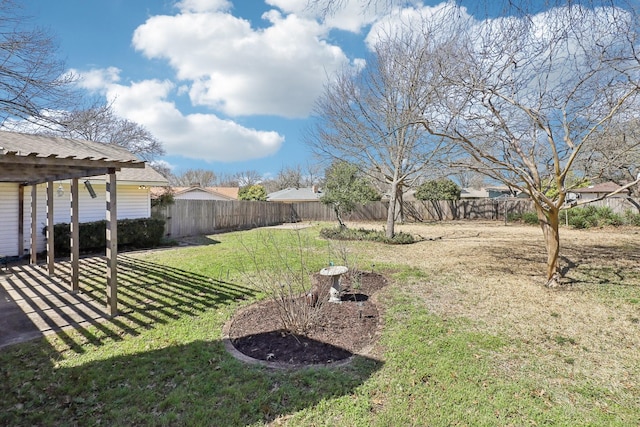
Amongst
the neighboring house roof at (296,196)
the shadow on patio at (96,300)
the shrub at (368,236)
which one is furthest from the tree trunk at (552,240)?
the neighboring house roof at (296,196)

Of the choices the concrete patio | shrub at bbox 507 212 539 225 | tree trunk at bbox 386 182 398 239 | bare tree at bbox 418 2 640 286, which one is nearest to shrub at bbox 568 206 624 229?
shrub at bbox 507 212 539 225

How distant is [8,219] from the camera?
845 cm

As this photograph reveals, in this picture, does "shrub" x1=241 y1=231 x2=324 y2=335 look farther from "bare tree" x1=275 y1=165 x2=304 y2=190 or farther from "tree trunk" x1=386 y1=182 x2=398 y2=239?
"bare tree" x1=275 y1=165 x2=304 y2=190

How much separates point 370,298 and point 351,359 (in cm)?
198

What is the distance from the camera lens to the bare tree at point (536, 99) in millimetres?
4777

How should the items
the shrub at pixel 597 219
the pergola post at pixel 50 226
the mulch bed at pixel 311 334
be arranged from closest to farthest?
1. the mulch bed at pixel 311 334
2. the pergola post at pixel 50 226
3. the shrub at pixel 597 219

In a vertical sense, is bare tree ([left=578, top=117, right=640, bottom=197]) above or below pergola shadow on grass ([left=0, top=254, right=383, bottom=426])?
above

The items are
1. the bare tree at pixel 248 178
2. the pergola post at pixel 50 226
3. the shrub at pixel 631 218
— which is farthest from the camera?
the bare tree at pixel 248 178

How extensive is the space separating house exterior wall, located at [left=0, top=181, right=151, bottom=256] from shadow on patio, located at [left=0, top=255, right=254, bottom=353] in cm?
180

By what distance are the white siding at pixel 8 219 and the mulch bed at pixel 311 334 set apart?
802 cm

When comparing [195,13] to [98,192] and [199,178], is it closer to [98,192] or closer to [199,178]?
[98,192]

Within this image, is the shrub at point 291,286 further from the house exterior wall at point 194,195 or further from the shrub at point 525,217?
the house exterior wall at point 194,195

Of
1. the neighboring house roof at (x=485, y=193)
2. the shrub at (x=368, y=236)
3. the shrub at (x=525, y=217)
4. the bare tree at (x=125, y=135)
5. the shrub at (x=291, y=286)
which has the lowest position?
the shrub at (x=291, y=286)

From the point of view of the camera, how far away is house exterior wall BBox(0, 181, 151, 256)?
8.41 meters
